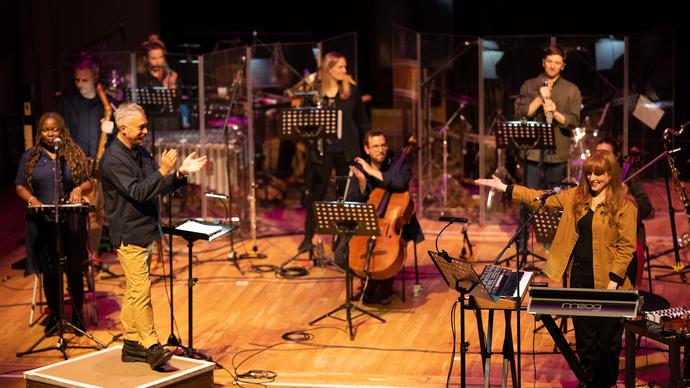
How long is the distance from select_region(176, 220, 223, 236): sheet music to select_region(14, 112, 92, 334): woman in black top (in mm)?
1047

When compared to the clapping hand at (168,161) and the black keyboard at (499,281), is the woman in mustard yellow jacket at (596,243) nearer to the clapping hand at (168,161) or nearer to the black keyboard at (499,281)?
the black keyboard at (499,281)

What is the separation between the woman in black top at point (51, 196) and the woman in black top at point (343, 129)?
2483mm

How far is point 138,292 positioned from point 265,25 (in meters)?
8.44

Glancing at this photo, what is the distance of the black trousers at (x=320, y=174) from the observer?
9789 mm

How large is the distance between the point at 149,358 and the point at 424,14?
8.49 meters

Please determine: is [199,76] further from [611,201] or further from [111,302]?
[611,201]

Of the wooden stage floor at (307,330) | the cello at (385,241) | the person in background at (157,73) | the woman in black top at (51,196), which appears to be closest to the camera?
the wooden stage floor at (307,330)

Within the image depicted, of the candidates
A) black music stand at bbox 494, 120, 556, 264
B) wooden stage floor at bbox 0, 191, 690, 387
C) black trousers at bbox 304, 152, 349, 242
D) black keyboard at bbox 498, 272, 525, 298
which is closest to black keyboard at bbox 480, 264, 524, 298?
black keyboard at bbox 498, 272, 525, 298

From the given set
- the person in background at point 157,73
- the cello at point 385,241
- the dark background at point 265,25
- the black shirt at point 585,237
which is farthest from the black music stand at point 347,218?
the dark background at point 265,25

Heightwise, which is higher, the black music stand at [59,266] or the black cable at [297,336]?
the black music stand at [59,266]

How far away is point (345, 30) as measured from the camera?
46.2ft

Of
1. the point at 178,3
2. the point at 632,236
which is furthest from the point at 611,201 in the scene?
the point at 178,3

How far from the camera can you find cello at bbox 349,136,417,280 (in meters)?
8.12

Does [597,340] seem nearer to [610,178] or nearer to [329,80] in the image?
[610,178]
